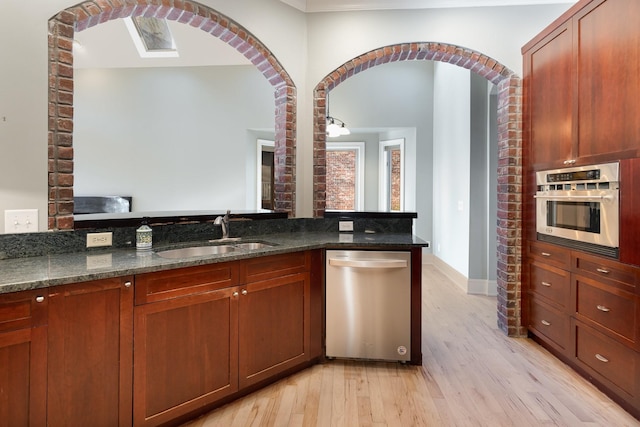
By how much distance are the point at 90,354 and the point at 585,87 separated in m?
3.15

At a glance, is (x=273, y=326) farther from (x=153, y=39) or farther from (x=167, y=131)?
(x=153, y=39)

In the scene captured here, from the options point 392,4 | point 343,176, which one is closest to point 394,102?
point 343,176

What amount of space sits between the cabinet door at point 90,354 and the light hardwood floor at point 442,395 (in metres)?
0.51

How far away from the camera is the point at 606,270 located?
2146mm

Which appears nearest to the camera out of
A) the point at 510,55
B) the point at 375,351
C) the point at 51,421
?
the point at 51,421

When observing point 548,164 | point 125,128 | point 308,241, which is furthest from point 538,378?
point 125,128

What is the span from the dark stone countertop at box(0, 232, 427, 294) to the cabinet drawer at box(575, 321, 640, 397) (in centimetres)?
118

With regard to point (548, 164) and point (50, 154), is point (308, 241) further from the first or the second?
point (548, 164)

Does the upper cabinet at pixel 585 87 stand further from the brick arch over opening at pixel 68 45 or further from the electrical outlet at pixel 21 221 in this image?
the electrical outlet at pixel 21 221

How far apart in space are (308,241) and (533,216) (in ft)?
6.09

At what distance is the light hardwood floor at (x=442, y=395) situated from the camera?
197cm

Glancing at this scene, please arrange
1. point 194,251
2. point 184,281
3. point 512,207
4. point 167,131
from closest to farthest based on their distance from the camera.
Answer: point 184,281 → point 194,251 → point 512,207 → point 167,131

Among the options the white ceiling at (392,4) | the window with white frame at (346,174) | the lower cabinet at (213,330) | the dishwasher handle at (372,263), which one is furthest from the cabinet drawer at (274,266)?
the window with white frame at (346,174)

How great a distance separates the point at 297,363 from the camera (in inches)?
95.8
